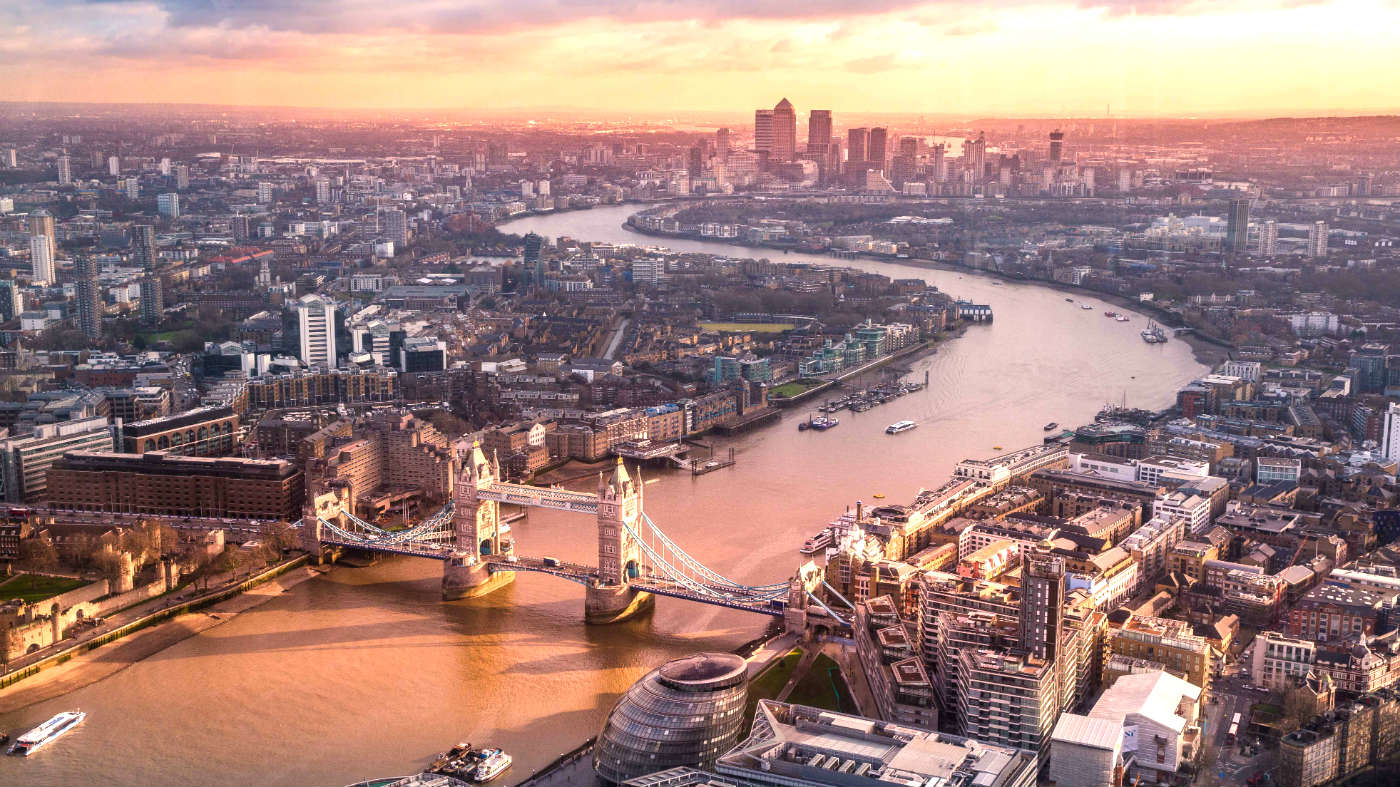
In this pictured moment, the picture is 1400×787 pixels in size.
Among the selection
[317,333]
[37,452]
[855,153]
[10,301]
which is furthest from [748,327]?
[855,153]

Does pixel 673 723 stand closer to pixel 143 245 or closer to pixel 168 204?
pixel 143 245

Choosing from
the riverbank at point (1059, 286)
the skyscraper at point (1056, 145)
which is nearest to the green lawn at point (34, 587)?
the riverbank at point (1059, 286)

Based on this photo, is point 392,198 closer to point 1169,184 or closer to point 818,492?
point 1169,184

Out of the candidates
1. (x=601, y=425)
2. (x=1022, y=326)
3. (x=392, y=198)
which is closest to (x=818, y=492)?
(x=601, y=425)

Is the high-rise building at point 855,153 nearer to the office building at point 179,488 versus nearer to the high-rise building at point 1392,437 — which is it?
the high-rise building at point 1392,437

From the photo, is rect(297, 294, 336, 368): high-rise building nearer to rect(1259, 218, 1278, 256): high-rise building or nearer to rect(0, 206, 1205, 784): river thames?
rect(0, 206, 1205, 784): river thames

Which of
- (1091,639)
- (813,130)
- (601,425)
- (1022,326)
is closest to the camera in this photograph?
(1091,639)

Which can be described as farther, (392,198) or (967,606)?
(392,198)
